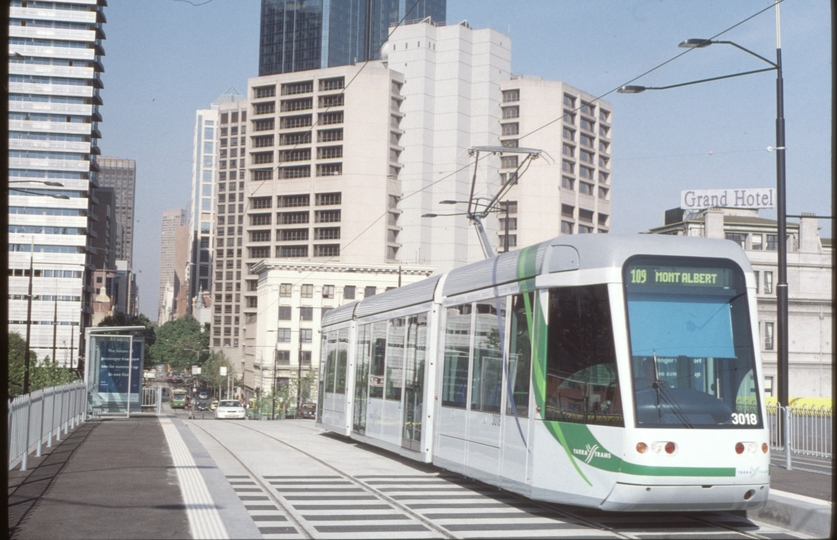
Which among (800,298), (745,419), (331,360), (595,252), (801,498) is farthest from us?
(800,298)

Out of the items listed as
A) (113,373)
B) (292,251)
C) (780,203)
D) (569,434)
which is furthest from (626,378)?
(292,251)

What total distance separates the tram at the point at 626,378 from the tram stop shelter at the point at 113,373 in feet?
79.8

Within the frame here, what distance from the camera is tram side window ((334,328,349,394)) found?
2311 cm

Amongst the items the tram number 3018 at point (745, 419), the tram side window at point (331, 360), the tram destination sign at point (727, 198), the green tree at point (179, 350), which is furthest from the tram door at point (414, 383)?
the green tree at point (179, 350)

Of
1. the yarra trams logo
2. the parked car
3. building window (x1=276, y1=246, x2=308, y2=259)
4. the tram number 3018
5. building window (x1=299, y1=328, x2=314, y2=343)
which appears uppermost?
building window (x1=276, y1=246, x2=308, y2=259)

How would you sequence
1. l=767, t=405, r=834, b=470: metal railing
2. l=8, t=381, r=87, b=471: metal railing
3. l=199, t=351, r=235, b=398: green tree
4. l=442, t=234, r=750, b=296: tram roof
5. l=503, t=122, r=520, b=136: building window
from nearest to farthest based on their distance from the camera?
l=442, t=234, r=750, b=296: tram roof < l=8, t=381, r=87, b=471: metal railing < l=767, t=405, r=834, b=470: metal railing < l=503, t=122, r=520, b=136: building window < l=199, t=351, r=235, b=398: green tree

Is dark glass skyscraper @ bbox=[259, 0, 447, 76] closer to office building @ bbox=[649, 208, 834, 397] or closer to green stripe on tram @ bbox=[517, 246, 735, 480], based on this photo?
office building @ bbox=[649, 208, 834, 397]

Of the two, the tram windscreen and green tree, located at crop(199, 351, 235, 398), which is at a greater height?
the tram windscreen

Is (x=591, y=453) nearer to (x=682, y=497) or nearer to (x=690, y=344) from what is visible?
(x=682, y=497)

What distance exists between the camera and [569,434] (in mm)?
11203

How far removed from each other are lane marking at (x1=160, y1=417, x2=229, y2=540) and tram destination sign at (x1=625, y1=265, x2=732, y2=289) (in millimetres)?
5114

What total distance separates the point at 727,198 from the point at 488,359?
72.7 meters

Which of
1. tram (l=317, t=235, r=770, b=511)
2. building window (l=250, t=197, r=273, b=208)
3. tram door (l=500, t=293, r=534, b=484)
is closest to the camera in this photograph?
tram (l=317, t=235, r=770, b=511)

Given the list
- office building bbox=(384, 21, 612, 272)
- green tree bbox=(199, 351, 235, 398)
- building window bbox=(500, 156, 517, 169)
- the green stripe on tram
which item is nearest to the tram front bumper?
the green stripe on tram
